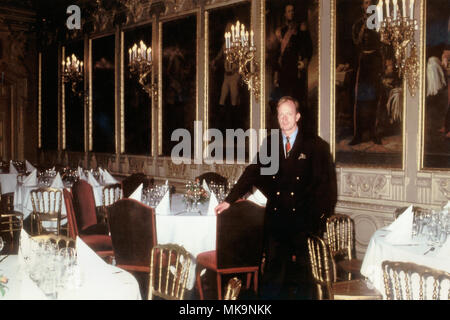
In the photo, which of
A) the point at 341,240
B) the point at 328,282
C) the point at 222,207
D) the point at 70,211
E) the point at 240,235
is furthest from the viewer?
the point at 70,211

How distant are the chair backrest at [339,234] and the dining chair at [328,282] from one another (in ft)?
2.33

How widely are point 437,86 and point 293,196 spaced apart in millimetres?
2573

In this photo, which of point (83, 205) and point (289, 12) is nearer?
point (83, 205)

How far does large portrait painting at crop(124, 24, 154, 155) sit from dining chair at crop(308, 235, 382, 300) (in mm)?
5961

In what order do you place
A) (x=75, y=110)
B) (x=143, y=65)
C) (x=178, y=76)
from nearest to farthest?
(x=143, y=65)
(x=178, y=76)
(x=75, y=110)

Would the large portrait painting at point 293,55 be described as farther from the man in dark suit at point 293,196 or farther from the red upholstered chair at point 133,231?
the red upholstered chair at point 133,231

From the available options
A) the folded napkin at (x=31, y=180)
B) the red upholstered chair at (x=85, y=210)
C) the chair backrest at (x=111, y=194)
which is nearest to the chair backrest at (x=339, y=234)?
the red upholstered chair at (x=85, y=210)

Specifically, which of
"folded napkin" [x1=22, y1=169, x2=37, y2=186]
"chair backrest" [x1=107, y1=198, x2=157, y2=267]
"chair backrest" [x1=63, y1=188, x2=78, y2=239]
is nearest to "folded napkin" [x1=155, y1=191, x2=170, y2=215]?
"chair backrest" [x1=107, y1=198, x2=157, y2=267]

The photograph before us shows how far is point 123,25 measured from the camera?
30.6 ft

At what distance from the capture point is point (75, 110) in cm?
1087

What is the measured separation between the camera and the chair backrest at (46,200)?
244 inches

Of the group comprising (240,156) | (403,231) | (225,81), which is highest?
(225,81)

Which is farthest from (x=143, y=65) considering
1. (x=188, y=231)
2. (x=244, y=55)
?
(x=188, y=231)

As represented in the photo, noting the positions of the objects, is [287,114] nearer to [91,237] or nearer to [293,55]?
[91,237]
